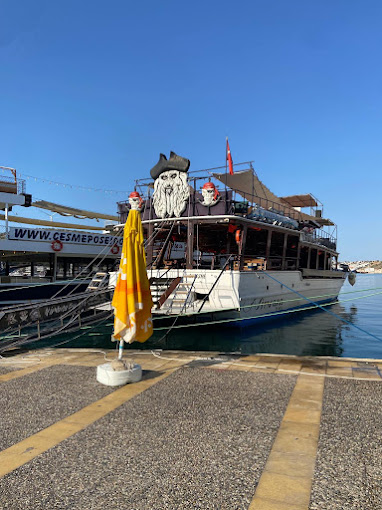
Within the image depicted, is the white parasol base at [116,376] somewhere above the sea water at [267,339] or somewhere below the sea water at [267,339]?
above

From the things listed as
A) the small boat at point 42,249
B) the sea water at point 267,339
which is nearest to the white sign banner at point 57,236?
the small boat at point 42,249

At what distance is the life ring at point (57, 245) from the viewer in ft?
77.6

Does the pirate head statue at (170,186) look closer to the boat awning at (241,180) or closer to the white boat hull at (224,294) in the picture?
the white boat hull at (224,294)

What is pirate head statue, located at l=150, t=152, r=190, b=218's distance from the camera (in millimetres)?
18109

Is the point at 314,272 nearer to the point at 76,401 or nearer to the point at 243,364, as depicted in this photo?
the point at 243,364

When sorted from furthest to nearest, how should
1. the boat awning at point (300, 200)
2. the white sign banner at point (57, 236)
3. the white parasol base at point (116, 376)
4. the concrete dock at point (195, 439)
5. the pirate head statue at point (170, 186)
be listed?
the boat awning at point (300, 200), the white sign banner at point (57, 236), the pirate head statue at point (170, 186), the white parasol base at point (116, 376), the concrete dock at point (195, 439)

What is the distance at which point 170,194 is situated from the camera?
725 inches

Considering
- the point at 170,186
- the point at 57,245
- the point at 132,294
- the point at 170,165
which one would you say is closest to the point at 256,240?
the point at 170,186

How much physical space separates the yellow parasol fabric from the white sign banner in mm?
12568

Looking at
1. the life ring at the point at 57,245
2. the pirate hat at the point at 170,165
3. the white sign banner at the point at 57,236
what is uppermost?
the pirate hat at the point at 170,165

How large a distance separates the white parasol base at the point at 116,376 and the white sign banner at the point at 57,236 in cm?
1333

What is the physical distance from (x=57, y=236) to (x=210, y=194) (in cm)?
1199

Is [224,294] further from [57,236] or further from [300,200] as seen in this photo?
[300,200]

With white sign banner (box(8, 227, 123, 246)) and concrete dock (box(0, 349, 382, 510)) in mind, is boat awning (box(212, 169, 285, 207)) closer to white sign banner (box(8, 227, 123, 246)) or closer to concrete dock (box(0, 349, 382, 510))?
white sign banner (box(8, 227, 123, 246))
